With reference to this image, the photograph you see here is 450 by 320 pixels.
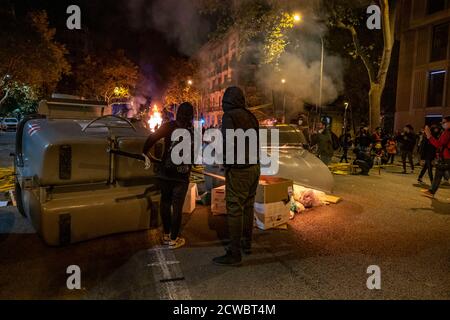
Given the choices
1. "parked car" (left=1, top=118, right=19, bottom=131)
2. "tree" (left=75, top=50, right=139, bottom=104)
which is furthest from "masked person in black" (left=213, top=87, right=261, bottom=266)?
"parked car" (left=1, top=118, right=19, bottom=131)

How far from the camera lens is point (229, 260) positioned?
3.83 m

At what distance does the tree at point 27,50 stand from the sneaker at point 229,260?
16.4 m

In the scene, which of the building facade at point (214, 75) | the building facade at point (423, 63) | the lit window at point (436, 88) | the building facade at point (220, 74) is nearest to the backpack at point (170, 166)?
the building facade at point (423, 63)

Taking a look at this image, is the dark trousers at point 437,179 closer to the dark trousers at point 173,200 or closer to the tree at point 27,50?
the dark trousers at point 173,200

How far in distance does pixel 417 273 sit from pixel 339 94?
92.7 feet

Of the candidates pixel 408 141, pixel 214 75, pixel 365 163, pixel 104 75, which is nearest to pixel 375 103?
pixel 408 141

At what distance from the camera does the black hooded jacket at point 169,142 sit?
423cm

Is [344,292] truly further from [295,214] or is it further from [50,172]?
[50,172]

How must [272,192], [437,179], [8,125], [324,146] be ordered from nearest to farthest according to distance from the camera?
1. [272,192]
2. [437,179]
3. [324,146]
4. [8,125]

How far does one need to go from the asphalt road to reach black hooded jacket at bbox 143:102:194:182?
2.92 feet

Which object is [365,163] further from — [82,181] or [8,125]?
[8,125]

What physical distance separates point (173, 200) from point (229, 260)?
982 millimetres

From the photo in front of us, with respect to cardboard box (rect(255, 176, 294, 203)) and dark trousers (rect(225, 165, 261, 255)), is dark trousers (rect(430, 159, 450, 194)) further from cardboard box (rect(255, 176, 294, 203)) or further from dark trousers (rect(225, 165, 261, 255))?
dark trousers (rect(225, 165, 261, 255))

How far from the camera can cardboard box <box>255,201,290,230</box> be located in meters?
5.05
